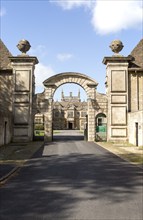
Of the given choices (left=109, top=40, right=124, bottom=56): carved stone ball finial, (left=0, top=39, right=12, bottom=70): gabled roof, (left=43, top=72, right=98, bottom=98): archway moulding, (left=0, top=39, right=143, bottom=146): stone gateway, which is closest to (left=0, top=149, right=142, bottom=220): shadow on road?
(left=0, top=39, right=143, bottom=146): stone gateway

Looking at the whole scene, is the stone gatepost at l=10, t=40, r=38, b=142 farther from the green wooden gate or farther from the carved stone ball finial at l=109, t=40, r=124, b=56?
the carved stone ball finial at l=109, t=40, r=124, b=56

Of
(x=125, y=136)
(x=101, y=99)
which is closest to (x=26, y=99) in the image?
(x=101, y=99)

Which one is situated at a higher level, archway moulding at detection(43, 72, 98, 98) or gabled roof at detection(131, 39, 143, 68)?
gabled roof at detection(131, 39, 143, 68)

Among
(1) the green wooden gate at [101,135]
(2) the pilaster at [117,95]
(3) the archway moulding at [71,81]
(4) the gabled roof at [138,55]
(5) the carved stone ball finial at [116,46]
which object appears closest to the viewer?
(2) the pilaster at [117,95]

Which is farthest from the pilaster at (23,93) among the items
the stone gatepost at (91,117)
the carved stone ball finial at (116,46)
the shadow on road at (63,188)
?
the shadow on road at (63,188)

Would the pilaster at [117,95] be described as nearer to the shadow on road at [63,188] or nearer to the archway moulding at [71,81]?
the archway moulding at [71,81]

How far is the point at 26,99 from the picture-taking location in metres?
25.5

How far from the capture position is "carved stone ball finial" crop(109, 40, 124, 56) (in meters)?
25.7

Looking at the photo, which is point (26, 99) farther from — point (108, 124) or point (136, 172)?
point (136, 172)

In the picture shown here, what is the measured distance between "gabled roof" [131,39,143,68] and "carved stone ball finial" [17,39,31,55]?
10.5 m

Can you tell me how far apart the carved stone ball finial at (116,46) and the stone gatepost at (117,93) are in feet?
2.63

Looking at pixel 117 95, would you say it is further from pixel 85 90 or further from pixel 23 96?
pixel 23 96

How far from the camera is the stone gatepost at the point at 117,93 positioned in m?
25.2

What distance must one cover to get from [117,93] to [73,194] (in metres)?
19.0
